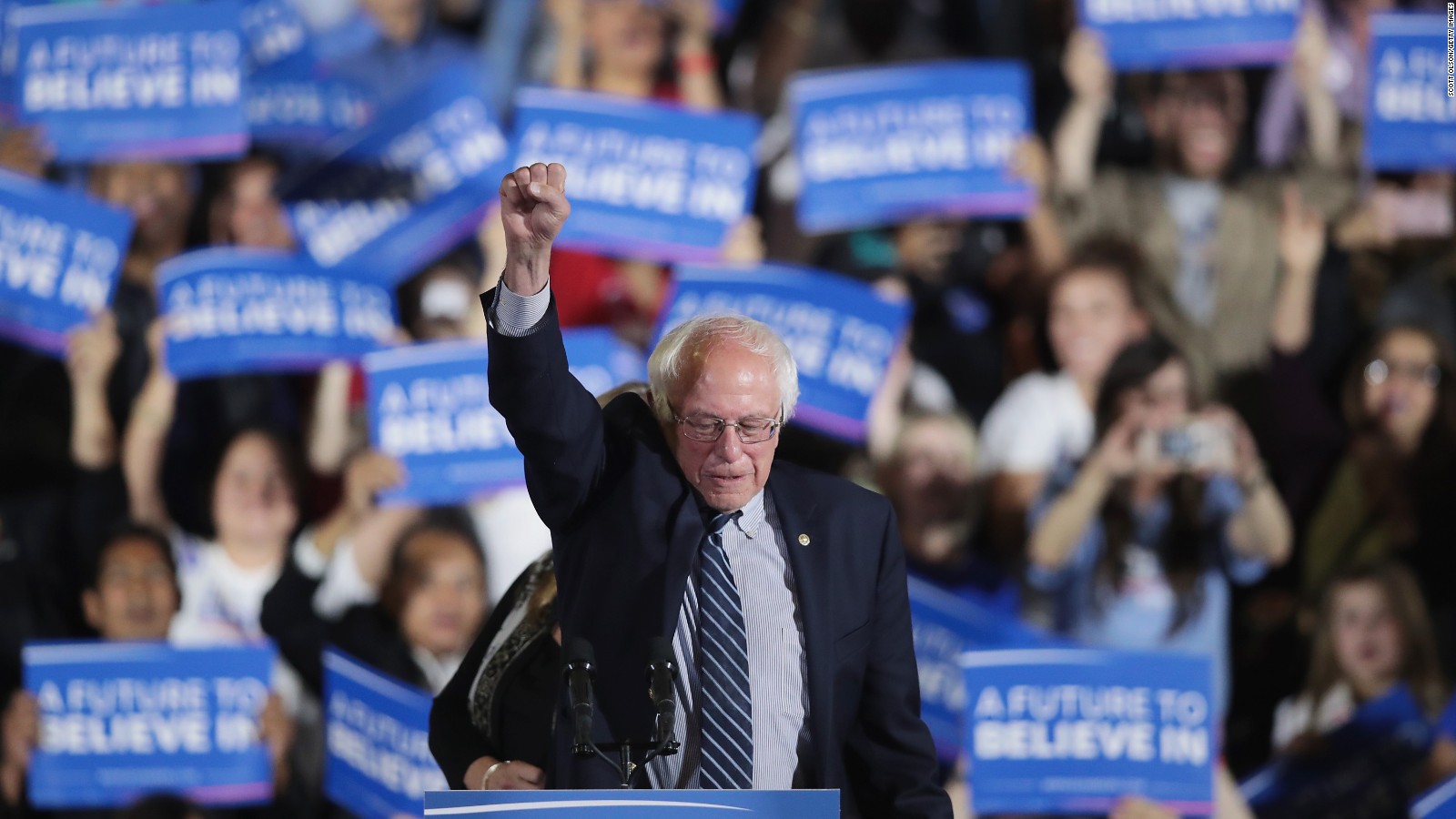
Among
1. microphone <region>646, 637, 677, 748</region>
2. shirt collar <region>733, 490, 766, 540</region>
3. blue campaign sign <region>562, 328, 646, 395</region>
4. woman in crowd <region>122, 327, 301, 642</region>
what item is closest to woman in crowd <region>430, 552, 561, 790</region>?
shirt collar <region>733, 490, 766, 540</region>

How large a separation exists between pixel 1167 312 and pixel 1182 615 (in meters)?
0.88

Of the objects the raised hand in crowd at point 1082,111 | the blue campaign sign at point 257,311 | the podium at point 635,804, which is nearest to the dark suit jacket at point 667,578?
the podium at point 635,804

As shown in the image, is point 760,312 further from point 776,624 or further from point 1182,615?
point 776,624

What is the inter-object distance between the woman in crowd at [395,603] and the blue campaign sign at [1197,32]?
247 cm

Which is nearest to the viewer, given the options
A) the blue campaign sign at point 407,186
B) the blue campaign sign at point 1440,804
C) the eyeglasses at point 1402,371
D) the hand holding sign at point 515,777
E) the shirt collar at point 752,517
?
the shirt collar at point 752,517

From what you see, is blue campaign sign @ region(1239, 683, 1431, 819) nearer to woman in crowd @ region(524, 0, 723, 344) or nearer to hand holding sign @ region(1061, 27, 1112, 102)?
hand holding sign @ region(1061, 27, 1112, 102)

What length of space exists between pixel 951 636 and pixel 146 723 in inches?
90.7

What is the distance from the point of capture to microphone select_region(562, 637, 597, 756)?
6.37ft

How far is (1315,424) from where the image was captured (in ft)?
16.0

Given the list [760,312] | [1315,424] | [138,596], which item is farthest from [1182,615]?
[138,596]

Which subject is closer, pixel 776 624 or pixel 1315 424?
pixel 776 624

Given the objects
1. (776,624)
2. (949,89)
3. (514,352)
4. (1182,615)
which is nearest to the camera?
(514,352)

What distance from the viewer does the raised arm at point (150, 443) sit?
5.09 m

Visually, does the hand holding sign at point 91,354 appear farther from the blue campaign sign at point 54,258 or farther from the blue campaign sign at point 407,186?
the blue campaign sign at point 407,186
